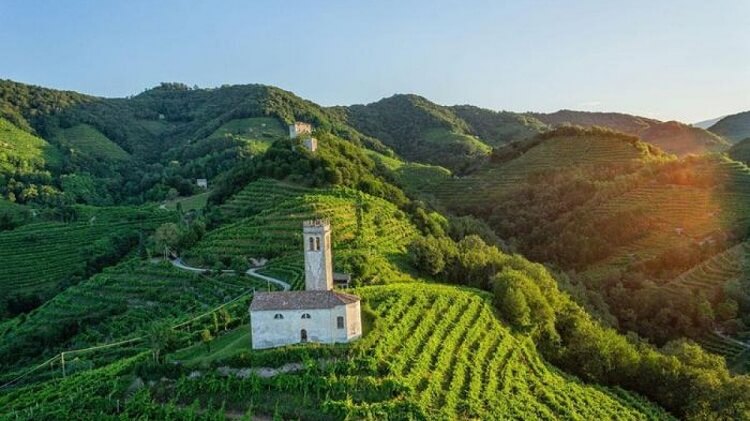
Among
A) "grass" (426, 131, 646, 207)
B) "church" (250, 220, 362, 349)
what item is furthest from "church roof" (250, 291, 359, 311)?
"grass" (426, 131, 646, 207)

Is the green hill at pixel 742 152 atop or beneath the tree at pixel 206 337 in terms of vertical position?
atop

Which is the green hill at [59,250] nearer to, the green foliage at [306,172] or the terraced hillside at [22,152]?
the green foliage at [306,172]

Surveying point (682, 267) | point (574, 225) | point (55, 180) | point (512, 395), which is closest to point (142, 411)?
point (512, 395)

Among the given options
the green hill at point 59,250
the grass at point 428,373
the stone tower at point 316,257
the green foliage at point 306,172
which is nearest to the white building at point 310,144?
the green foliage at point 306,172

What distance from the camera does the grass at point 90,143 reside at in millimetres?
156250

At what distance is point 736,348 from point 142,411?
6166 cm

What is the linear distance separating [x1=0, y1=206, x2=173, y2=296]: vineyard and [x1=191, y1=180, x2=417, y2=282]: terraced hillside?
68.8ft

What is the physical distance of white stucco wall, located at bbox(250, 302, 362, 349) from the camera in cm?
3606

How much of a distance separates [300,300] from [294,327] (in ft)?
5.37

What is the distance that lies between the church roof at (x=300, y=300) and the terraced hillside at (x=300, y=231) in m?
15.3

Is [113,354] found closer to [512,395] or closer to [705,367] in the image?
[512,395]

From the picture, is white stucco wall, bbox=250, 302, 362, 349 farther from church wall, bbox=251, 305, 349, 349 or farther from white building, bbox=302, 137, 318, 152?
white building, bbox=302, 137, 318, 152

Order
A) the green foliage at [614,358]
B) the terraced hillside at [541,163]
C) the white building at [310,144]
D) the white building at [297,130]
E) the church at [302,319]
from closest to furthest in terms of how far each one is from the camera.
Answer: the church at [302,319]
the green foliage at [614,358]
the white building at [310,144]
the white building at [297,130]
the terraced hillside at [541,163]

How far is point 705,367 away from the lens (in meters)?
49.0
